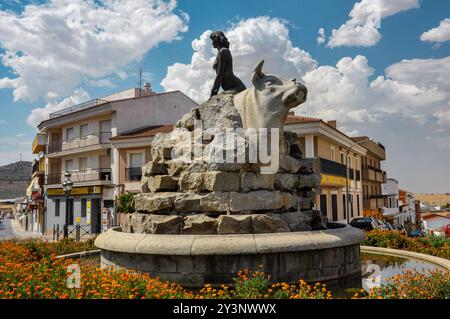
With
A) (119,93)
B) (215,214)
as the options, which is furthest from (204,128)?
(119,93)

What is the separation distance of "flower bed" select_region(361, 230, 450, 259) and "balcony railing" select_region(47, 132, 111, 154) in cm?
2325

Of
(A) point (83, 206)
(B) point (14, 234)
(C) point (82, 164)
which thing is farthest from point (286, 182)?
(B) point (14, 234)

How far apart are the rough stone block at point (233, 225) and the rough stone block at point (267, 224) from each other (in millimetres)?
96

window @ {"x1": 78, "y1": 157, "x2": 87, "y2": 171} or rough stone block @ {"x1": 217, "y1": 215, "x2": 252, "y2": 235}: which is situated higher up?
window @ {"x1": 78, "y1": 157, "x2": 87, "y2": 171}

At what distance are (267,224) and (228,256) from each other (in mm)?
1042

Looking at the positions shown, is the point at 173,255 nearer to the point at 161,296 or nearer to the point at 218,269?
the point at 218,269

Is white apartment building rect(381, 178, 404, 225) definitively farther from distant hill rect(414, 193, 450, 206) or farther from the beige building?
distant hill rect(414, 193, 450, 206)

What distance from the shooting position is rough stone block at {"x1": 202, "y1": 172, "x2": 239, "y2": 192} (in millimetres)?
6602

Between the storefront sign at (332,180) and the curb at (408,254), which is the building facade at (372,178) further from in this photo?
the curb at (408,254)

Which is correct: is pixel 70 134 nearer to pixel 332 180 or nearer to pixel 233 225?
pixel 332 180

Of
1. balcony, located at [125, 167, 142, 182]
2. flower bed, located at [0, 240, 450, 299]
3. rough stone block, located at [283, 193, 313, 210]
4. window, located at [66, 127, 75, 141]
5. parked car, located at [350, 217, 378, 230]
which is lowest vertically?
parked car, located at [350, 217, 378, 230]

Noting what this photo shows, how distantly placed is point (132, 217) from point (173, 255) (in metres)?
1.94

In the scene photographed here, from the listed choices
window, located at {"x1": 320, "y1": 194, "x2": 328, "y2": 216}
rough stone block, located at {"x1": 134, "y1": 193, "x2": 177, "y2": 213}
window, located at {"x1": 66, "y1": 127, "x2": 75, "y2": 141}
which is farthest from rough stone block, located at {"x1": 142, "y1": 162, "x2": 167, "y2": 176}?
window, located at {"x1": 66, "y1": 127, "x2": 75, "y2": 141}
